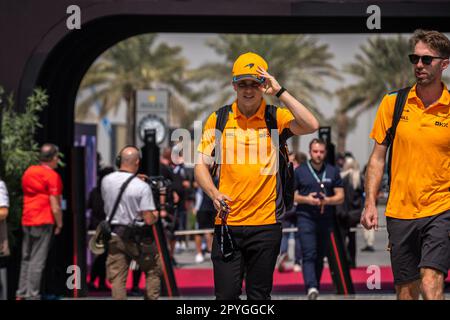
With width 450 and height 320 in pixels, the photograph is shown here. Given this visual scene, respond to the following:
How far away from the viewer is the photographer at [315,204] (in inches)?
479

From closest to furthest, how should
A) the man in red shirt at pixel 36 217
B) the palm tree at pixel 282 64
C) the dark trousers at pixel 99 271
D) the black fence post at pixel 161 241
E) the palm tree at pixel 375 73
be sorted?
1. the man in red shirt at pixel 36 217
2. the black fence post at pixel 161 241
3. the dark trousers at pixel 99 271
4. the palm tree at pixel 375 73
5. the palm tree at pixel 282 64

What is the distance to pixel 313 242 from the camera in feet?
40.0

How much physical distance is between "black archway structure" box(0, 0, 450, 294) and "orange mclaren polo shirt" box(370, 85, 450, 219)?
5.00 meters

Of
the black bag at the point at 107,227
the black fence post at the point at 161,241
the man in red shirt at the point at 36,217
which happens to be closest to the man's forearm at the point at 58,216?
the man in red shirt at the point at 36,217

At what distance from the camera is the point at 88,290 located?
45.5 feet

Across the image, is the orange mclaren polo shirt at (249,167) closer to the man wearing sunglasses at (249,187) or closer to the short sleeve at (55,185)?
the man wearing sunglasses at (249,187)

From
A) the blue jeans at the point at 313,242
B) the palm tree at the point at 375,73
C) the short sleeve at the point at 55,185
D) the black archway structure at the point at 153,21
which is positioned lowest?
the blue jeans at the point at 313,242

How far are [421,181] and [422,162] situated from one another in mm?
122

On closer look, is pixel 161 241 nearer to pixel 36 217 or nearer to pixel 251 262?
pixel 36 217

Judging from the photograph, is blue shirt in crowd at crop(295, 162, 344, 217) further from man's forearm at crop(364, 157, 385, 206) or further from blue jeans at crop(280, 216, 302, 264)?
man's forearm at crop(364, 157, 385, 206)

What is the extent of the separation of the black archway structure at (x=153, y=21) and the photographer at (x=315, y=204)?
5.27 ft

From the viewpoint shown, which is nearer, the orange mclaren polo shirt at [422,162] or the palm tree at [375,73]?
the orange mclaren polo shirt at [422,162]
